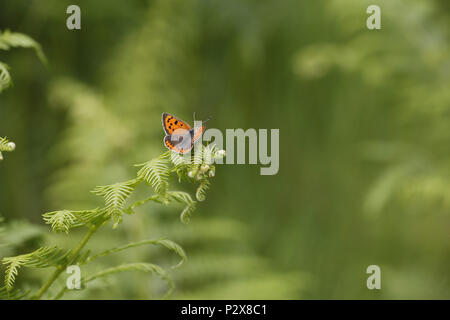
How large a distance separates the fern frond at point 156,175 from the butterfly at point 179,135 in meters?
0.05

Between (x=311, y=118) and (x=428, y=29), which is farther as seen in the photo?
(x=311, y=118)

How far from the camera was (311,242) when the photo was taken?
9.32 ft

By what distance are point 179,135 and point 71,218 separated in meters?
0.23

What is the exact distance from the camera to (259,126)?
119 inches

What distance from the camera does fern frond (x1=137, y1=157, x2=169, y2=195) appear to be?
31.1 inches

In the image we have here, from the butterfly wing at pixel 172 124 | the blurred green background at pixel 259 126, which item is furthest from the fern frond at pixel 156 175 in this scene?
the blurred green background at pixel 259 126

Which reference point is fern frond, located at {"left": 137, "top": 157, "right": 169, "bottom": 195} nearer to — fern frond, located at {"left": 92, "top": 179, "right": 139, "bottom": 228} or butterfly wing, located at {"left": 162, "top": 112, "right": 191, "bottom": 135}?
fern frond, located at {"left": 92, "top": 179, "right": 139, "bottom": 228}

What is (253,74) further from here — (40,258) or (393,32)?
(40,258)

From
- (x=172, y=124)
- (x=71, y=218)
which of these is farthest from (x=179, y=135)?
(x=71, y=218)

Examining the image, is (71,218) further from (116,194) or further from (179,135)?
(179,135)

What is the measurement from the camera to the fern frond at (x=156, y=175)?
0.79 meters

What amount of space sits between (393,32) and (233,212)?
1.27 meters

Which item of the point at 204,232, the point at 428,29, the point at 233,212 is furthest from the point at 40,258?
the point at 233,212

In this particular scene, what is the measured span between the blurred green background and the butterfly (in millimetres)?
898
